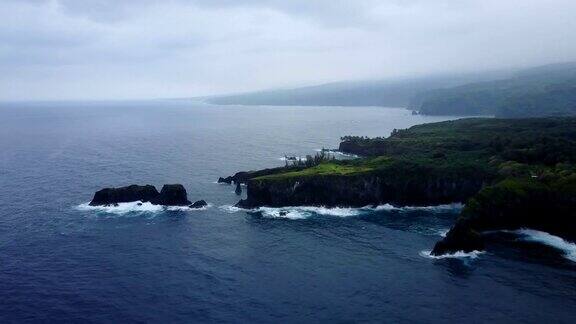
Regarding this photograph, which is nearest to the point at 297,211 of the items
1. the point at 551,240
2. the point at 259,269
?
the point at 259,269

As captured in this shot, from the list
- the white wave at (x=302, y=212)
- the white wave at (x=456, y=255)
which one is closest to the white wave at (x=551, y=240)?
the white wave at (x=456, y=255)

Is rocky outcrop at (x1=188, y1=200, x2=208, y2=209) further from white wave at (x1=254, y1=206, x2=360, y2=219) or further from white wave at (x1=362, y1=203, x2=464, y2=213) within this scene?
white wave at (x1=362, y1=203, x2=464, y2=213)

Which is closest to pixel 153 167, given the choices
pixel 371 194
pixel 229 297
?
pixel 371 194

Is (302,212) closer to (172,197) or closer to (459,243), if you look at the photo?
(172,197)

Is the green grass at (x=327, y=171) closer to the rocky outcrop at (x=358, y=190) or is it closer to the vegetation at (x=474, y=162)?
the vegetation at (x=474, y=162)

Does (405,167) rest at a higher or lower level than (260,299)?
higher

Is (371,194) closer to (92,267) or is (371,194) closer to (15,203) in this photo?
(92,267)
